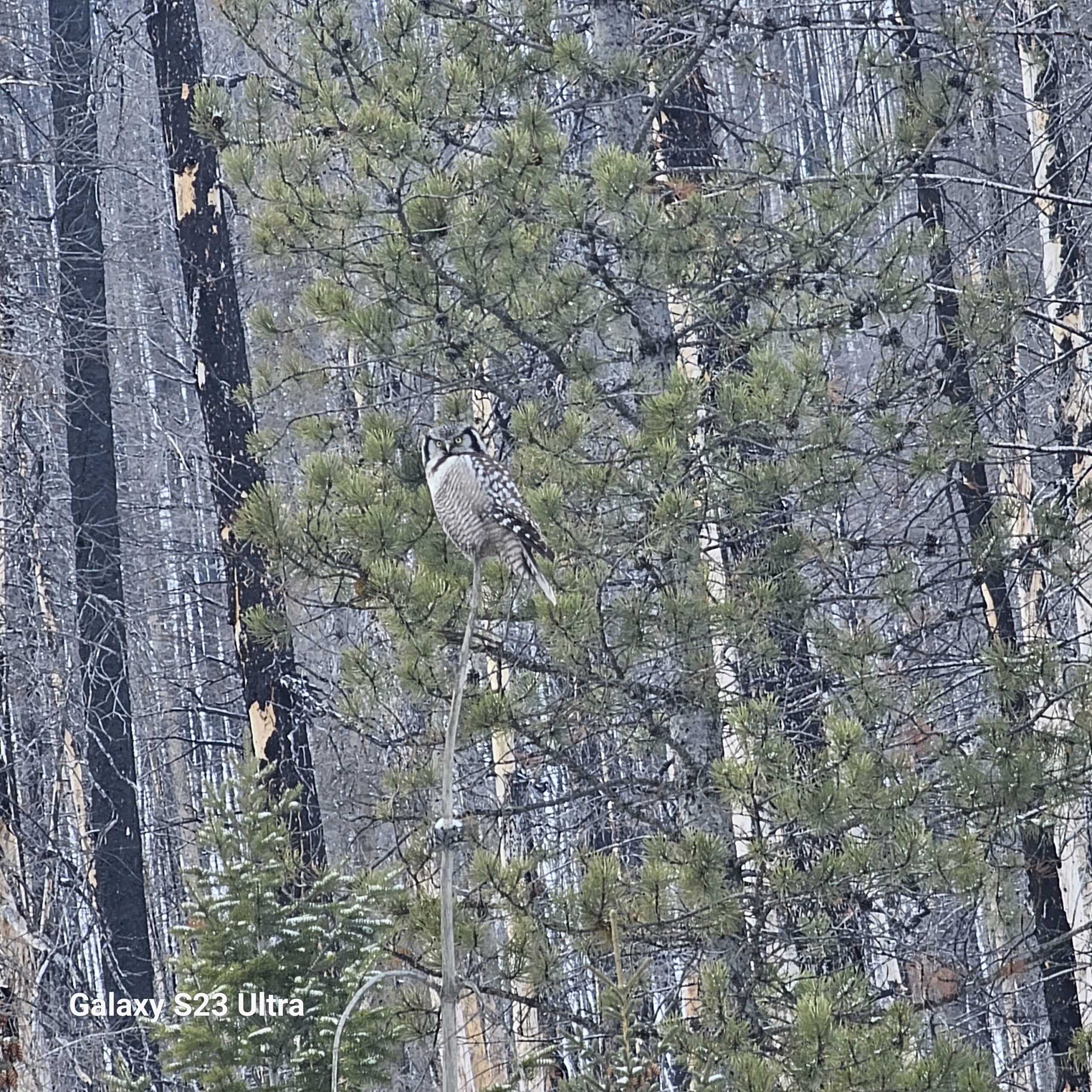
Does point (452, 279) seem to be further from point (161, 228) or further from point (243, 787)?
point (161, 228)

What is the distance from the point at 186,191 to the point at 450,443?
13.8 feet

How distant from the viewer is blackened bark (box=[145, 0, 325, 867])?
820 cm

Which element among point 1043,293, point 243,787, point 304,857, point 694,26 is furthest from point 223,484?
point 1043,293

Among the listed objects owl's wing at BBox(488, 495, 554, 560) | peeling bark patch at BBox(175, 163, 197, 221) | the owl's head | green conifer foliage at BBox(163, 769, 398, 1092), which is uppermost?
peeling bark patch at BBox(175, 163, 197, 221)

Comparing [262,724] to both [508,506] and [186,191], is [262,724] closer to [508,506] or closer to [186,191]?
[186,191]

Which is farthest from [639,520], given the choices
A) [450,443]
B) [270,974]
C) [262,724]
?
[262,724]

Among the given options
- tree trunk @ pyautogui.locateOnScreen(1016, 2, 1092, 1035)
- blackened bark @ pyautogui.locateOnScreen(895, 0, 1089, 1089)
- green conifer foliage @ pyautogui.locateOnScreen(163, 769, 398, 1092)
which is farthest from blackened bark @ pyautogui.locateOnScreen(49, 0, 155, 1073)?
tree trunk @ pyautogui.locateOnScreen(1016, 2, 1092, 1035)

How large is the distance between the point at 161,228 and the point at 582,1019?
1170 centimetres

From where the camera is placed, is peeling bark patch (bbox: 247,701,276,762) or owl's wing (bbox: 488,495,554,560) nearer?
owl's wing (bbox: 488,495,554,560)

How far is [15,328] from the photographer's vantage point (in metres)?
8.66

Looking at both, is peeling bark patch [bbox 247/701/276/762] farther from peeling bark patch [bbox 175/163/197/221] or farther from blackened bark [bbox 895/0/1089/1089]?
blackened bark [bbox 895/0/1089/1089]

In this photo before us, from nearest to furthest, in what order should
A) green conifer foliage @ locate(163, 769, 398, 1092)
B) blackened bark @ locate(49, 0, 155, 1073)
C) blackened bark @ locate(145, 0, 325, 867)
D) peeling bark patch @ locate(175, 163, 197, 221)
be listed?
green conifer foliage @ locate(163, 769, 398, 1092), blackened bark @ locate(145, 0, 325, 867), peeling bark patch @ locate(175, 163, 197, 221), blackened bark @ locate(49, 0, 155, 1073)

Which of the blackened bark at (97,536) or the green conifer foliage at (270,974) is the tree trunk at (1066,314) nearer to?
the green conifer foliage at (270,974)

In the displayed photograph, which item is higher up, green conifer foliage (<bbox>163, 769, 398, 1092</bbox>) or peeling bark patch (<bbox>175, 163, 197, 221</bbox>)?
peeling bark patch (<bbox>175, 163, 197, 221</bbox>)
